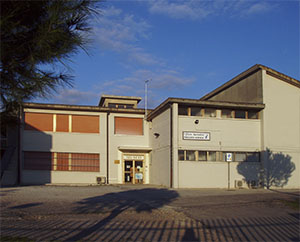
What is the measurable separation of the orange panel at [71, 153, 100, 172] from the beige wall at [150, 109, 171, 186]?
431cm

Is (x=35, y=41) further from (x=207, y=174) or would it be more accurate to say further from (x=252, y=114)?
(x=252, y=114)

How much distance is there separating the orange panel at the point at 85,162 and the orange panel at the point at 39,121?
2.94 m

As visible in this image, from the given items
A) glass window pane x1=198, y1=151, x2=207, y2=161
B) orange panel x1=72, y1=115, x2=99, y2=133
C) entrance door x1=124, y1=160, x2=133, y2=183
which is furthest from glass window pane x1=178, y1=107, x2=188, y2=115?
orange panel x1=72, y1=115, x2=99, y2=133

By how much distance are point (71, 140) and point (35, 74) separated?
22990mm

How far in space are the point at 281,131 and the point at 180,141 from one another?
24.1ft

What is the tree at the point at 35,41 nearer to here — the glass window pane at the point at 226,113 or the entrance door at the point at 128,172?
the glass window pane at the point at 226,113

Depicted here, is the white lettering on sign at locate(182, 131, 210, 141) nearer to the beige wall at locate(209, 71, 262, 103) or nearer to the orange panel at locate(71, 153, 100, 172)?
the beige wall at locate(209, 71, 262, 103)

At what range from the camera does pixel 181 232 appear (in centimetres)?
871

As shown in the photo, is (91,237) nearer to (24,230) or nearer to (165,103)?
(24,230)

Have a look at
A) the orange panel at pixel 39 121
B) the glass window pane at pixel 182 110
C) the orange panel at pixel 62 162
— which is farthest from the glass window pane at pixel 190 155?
the orange panel at pixel 39 121

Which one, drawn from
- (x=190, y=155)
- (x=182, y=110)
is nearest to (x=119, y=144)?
(x=182, y=110)

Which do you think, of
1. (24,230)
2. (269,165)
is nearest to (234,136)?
(269,165)

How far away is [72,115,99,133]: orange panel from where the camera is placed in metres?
28.6

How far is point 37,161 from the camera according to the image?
90.3ft
